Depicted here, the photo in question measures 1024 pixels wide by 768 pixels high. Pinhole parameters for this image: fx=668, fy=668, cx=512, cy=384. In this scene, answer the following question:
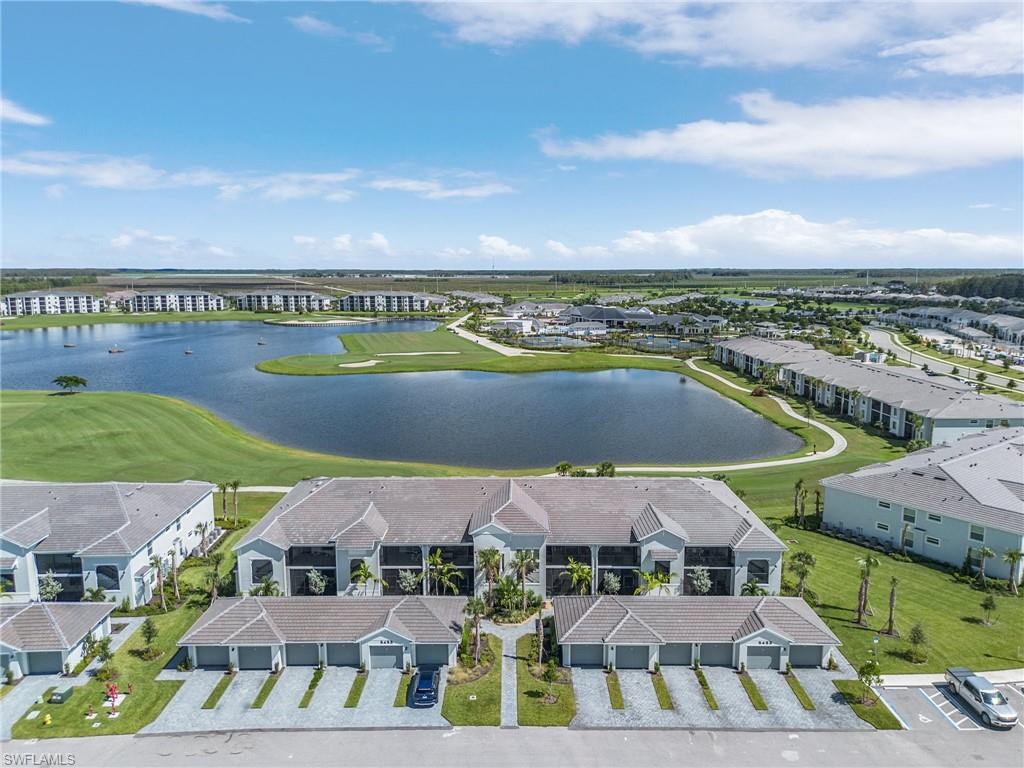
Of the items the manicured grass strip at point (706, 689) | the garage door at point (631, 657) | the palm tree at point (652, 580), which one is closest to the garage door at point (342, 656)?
the garage door at point (631, 657)

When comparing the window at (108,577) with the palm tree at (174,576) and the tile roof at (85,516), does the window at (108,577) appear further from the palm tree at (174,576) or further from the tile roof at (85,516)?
the palm tree at (174,576)

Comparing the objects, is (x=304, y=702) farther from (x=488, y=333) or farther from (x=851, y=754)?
(x=488, y=333)

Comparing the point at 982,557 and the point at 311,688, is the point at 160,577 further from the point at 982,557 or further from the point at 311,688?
the point at 982,557

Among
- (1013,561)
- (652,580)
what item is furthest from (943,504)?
(652,580)

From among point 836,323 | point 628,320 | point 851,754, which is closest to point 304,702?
point 851,754

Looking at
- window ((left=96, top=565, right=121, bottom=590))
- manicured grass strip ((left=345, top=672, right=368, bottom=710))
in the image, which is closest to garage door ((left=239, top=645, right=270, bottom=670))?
manicured grass strip ((left=345, top=672, right=368, bottom=710))

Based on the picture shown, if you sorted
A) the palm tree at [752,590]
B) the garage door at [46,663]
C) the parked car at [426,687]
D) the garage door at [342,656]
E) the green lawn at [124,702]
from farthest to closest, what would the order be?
the palm tree at [752,590], the garage door at [342,656], the garage door at [46,663], the parked car at [426,687], the green lawn at [124,702]

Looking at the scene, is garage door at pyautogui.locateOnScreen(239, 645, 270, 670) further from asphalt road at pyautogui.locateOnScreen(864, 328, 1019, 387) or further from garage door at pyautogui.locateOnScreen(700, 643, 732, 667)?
asphalt road at pyautogui.locateOnScreen(864, 328, 1019, 387)
